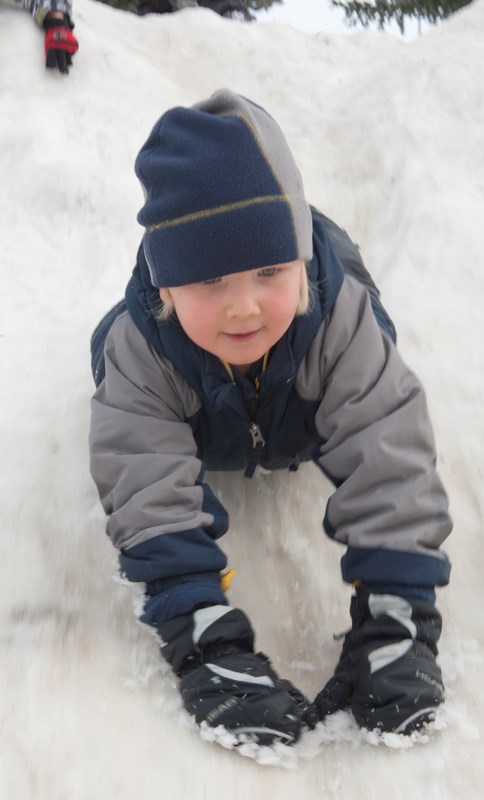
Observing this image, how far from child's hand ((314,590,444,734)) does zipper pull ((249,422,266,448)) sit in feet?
1.35

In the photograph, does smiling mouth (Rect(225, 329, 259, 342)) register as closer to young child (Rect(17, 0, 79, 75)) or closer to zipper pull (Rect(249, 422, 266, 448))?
zipper pull (Rect(249, 422, 266, 448))

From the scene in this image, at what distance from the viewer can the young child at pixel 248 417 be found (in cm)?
124

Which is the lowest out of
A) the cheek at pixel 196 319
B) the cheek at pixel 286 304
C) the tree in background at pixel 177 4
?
the cheek at pixel 196 319

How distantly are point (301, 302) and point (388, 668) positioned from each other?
0.66 m

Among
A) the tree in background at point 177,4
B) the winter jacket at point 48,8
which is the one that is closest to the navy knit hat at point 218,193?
the winter jacket at point 48,8

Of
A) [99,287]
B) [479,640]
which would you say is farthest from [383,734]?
[99,287]

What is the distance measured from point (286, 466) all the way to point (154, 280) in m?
0.65

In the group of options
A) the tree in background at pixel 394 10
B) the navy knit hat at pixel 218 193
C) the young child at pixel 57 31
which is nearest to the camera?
the navy knit hat at pixel 218 193

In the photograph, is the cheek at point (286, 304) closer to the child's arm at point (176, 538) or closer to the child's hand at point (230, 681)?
the child's arm at point (176, 538)

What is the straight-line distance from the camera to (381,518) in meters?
1.35

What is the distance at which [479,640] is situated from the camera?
1438 mm

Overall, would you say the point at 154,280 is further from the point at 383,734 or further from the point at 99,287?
the point at 99,287

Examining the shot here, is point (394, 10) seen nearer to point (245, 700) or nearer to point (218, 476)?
point (218, 476)

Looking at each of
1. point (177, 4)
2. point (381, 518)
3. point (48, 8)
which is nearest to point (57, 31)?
point (48, 8)
